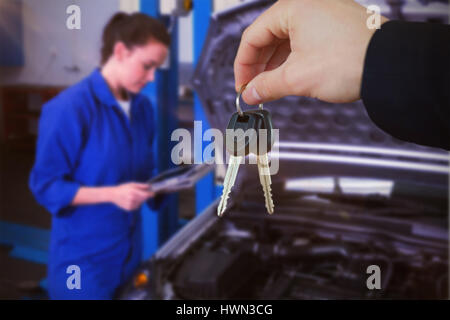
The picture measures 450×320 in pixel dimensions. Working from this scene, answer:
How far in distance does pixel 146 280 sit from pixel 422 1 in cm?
90

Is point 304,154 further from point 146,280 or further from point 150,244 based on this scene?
point 150,244

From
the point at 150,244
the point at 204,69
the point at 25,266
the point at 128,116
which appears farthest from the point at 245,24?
the point at 25,266

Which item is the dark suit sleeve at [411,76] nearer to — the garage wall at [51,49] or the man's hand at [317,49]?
the man's hand at [317,49]

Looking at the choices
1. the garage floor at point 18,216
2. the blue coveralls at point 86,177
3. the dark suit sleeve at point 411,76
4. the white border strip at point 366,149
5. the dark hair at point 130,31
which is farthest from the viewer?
the garage floor at point 18,216

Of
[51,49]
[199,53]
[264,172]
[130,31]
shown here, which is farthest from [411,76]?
[51,49]

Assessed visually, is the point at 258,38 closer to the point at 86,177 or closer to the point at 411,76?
the point at 411,76

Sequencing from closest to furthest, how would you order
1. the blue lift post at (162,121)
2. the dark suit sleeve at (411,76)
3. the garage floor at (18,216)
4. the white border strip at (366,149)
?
the dark suit sleeve at (411,76)
the white border strip at (366,149)
the blue lift post at (162,121)
the garage floor at (18,216)

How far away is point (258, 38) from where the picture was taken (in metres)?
0.63

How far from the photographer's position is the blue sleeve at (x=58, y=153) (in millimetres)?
1401

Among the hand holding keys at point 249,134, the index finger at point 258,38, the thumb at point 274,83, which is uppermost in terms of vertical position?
the index finger at point 258,38

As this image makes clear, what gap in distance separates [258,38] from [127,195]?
940 mm

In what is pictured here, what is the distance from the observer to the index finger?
24.1 inches

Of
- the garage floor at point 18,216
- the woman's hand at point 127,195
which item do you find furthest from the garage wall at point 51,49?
the woman's hand at point 127,195

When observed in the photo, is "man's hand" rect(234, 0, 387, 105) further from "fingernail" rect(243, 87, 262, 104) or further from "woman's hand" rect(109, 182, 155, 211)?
"woman's hand" rect(109, 182, 155, 211)
